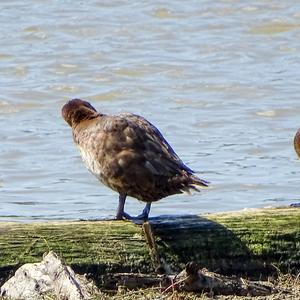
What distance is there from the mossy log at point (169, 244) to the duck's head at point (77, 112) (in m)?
0.99

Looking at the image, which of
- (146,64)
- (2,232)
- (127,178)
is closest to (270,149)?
(146,64)

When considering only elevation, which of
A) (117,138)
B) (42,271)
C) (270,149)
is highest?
(117,138)

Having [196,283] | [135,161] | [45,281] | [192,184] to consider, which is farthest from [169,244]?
[45,281]

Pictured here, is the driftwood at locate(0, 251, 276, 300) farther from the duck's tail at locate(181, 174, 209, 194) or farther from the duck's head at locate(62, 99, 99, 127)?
the duck's head at locate(62, 99, 99, 127)

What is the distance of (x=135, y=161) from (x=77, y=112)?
726 millimetres

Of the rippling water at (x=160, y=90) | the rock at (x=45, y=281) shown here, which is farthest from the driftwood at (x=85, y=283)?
the rippling water at (x=160, y=90)

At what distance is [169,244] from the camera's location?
5.38m

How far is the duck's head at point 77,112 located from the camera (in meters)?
6.29

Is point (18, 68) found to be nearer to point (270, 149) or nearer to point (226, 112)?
point (226, 112)

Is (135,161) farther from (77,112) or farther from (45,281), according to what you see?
(45,281)

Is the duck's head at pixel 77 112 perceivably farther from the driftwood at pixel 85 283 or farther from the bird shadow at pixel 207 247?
the driftwood at pixel 85 283

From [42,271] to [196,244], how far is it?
821 millimetres

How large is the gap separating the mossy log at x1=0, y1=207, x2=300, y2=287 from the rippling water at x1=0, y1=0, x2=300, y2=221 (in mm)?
1787

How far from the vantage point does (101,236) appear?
535 cm
